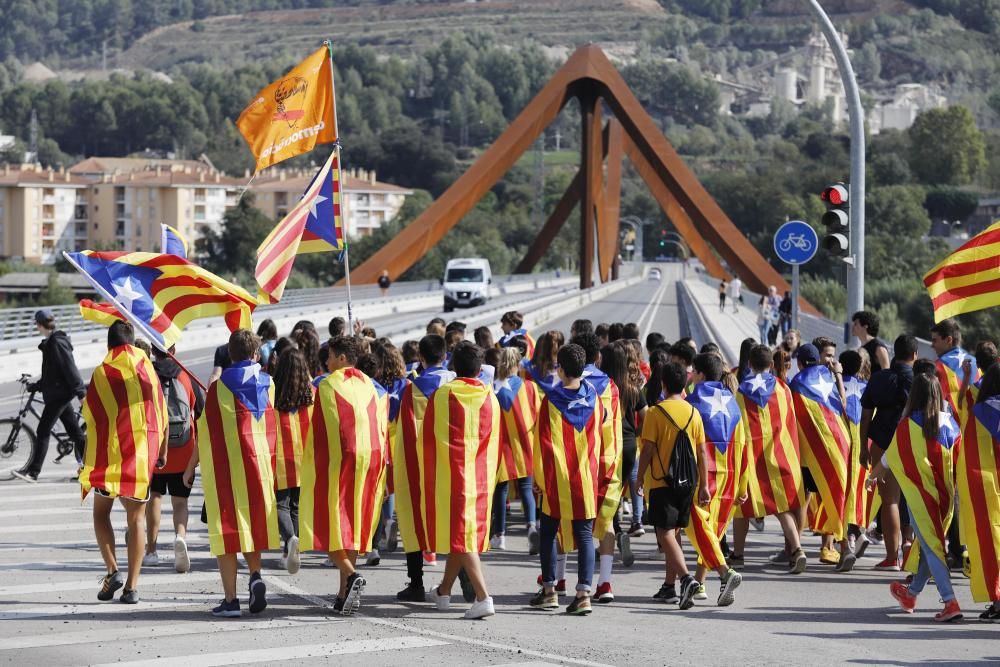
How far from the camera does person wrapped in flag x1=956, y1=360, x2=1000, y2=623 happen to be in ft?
28.9

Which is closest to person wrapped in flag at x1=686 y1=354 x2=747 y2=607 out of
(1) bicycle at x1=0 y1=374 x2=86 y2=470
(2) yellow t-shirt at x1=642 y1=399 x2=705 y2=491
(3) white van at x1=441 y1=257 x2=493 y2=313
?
(2) yellow t-shirt at x1=642 y1=399 x2=705 y2=491

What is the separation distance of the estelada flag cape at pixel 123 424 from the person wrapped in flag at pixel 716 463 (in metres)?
3.12

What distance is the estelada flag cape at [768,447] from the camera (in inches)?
425

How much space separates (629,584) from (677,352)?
5.09 feet

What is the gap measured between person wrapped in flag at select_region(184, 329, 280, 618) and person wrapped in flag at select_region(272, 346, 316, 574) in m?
0.41

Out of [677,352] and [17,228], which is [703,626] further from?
[17,228]

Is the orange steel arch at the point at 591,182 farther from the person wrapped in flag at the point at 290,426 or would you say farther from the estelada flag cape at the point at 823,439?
the person wrapped in flag at the point at 290,426

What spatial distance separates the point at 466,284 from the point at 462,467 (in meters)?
45.0

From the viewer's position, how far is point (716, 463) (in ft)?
32.3

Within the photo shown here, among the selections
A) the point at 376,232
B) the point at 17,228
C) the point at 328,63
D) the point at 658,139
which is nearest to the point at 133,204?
the point at 17,228

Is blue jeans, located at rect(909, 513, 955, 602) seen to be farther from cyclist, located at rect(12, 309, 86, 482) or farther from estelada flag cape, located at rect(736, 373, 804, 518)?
cyclist, located at rect(12, 309, 86, 482)

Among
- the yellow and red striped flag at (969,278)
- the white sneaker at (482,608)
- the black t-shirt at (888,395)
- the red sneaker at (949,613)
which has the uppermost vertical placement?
the yellow and red striped flag at (969,278)

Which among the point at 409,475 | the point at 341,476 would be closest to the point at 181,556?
the point at 341,476

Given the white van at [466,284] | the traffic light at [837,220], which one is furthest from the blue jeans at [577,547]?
the white van at [466,284]
